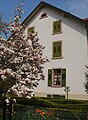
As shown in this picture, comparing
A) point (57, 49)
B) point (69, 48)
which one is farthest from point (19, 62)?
point (57, 49)

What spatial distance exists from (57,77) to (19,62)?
54.0ft

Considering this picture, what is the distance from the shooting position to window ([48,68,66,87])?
2551 cm

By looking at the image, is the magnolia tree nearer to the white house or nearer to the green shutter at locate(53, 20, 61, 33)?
the white house

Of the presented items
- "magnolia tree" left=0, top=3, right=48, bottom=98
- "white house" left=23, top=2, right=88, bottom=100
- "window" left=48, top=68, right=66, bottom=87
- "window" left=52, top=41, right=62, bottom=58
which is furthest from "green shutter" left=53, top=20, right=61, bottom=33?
"magnolia tree" left=0, top=3, right=48, bottom=98

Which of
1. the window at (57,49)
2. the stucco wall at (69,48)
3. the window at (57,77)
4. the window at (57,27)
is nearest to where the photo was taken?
the stucco wall at (69,48)

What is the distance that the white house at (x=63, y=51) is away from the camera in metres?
24.5

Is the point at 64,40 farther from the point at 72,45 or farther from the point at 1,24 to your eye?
the point at 1,24

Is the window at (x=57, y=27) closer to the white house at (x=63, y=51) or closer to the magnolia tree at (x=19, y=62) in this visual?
the white house at (x=63, y=51)

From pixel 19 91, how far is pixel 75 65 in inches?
629

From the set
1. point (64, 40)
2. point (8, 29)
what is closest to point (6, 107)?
point (8, 29)

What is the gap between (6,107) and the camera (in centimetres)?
940

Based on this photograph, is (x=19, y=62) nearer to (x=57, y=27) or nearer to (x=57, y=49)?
(x=57, y=49)

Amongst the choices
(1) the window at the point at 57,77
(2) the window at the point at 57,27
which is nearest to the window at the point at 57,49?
(2) the window at the point at 57,27

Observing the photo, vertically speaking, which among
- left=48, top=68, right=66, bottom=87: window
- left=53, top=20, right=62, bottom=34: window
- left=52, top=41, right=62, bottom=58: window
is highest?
left=53, top=20, right=62, bottom=34: window
